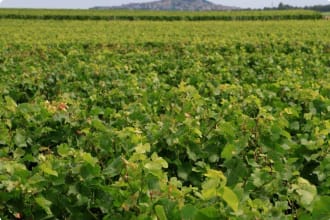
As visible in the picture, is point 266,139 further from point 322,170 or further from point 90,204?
point 90,204

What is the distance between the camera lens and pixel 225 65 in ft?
31.6

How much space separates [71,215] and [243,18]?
4800 cm

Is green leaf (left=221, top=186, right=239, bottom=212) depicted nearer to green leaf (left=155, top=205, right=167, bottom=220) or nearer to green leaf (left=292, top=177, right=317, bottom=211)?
green leaf (left=155, top=205, right=167, bottom=220)

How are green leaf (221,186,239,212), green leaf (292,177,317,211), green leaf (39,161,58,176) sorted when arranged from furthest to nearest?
1. green leaf (39,161,58,176)
2. green leaf (292,177,317,211)
3. green leaf (221,186,239,212)

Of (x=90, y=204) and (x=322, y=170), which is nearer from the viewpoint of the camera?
(x=90, y=204)

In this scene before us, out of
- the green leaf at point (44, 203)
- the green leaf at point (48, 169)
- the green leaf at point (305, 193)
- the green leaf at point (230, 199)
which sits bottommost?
the green leaf at point (44, 203)

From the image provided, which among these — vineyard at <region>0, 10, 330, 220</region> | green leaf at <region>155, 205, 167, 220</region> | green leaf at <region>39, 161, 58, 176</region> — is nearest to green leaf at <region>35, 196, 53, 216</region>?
vineyard at <region>0, 10, 330, 220</region>

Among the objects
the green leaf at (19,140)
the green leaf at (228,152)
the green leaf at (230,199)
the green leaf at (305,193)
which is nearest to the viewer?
the green leaf at (230,199)

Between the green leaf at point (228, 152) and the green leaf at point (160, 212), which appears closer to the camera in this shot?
the green leaf at point (160, 212)

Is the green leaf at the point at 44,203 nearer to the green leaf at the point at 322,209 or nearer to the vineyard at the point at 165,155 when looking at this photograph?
the vineyard at the point at 165,155

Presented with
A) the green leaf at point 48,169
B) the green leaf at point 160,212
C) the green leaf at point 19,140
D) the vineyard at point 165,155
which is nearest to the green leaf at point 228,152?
the vineyard at point 165,155

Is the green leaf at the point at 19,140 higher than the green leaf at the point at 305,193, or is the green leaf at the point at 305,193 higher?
the green leaf at the point at 305,193

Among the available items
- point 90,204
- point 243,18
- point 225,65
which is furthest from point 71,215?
point 243,18

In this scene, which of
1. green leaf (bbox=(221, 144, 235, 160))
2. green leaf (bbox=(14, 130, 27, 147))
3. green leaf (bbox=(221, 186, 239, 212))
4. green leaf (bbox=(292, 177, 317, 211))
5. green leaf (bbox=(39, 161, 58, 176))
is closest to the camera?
green leaf (bbox=(221, 186, 239, 212))
